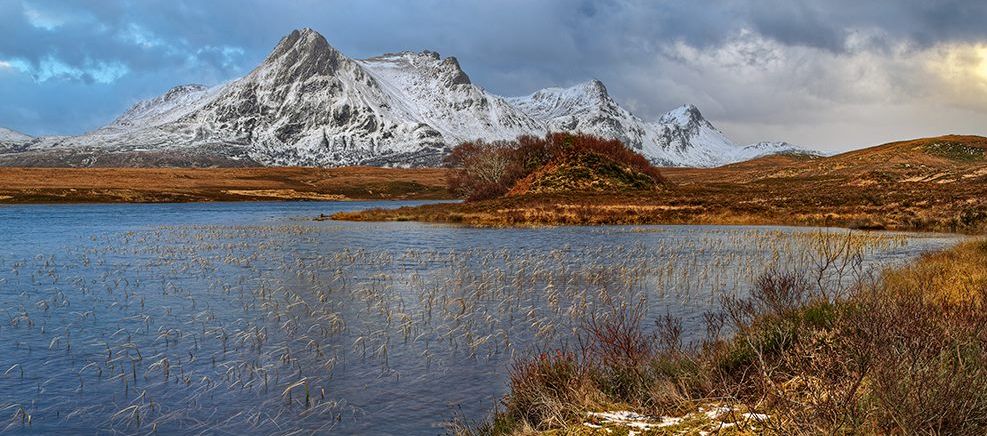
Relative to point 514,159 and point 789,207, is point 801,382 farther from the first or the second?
point 514,159

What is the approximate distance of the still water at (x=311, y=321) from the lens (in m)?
10.6

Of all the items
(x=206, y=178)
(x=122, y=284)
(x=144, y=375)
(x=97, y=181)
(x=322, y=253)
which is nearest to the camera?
(x=144, y=375)

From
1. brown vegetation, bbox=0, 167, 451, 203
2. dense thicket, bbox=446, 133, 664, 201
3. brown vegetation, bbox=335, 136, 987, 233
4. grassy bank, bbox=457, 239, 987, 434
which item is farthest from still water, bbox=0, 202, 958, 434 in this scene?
brown vegetation, bbox=0, 167, 451, 203

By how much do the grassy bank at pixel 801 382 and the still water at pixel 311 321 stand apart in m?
1.43

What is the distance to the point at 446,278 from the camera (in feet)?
79.9

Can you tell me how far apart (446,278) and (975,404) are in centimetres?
1957

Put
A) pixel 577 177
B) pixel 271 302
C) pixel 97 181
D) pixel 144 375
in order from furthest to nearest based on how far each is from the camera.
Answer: pixel 97 181
pixel 577 177
pixel 271 302
pixel 144 375

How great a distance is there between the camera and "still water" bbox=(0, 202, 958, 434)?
34.8 ft

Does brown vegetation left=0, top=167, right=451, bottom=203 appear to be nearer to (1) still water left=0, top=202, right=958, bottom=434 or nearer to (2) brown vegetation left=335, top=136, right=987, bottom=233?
(2) brown vegetation left=335, top=136, right=987, bottom=233

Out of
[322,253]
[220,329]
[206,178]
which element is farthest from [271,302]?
[206,178]

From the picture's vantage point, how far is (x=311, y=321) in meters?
16.9

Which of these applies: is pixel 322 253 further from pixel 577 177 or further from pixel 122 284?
pixel 577 177

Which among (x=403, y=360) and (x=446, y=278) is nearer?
(x=403, y=360)

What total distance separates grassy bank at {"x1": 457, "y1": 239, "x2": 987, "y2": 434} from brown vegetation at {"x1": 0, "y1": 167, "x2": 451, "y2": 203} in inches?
5240
